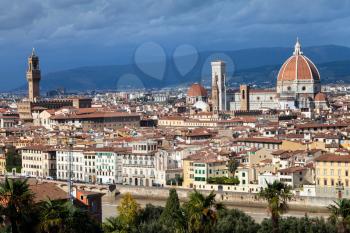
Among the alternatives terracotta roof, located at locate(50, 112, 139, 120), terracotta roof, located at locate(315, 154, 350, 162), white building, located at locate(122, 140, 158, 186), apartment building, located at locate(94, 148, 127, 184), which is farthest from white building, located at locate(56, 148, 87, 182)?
terracotta roof, located at locate(50, 112, 139, 120)

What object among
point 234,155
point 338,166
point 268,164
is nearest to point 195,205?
point 338,166

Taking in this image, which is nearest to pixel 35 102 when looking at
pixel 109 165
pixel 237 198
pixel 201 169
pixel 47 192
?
pixel 109 165

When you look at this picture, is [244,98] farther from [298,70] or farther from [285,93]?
[298,70]

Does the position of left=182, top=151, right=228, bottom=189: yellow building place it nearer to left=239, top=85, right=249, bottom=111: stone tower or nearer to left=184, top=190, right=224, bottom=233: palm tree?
left=184, top=190, right=224, bottom=233: palm tree

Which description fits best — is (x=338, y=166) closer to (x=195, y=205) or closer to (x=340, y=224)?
(x=340, y=224)

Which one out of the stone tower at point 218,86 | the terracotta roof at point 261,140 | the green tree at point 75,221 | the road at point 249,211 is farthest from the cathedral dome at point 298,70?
the green tree at point 75,221

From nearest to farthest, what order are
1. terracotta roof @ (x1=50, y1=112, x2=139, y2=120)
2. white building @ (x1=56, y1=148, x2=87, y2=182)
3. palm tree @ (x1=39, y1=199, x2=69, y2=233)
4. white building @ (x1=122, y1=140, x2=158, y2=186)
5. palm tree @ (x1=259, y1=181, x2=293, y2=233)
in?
palm tree @ (x1=39, y1=199, x2=69, y2=233)
palm tree @ (x1=259, y1=181, x2=293, y2=233)
white building @ (x1=122, y1=140, x2=158, y2=186)
white building @ (x1=56, y1=148, x2=87, y2=182)
terracotta roof @ (x1=50, y1=112, x2=139, y2=120)
